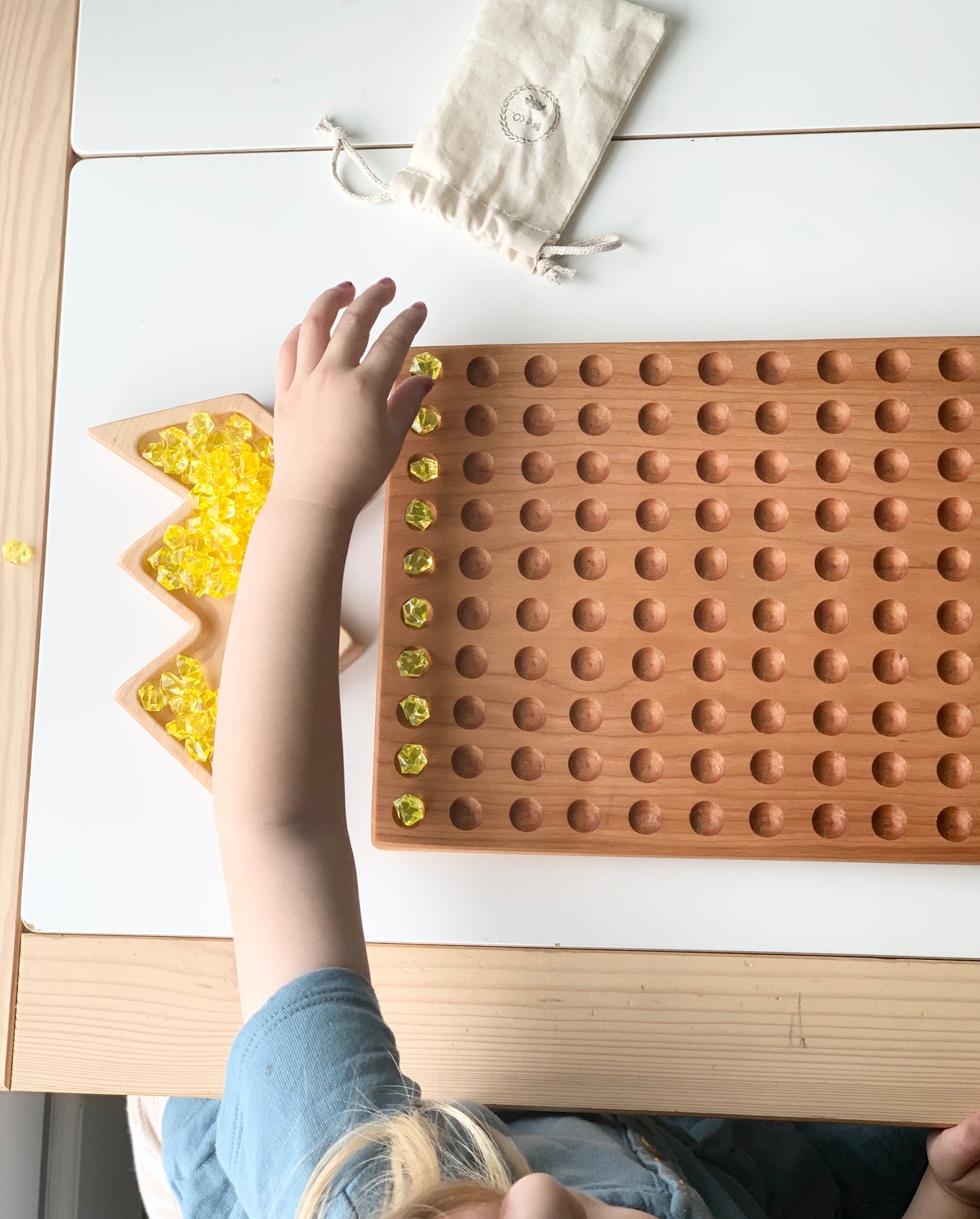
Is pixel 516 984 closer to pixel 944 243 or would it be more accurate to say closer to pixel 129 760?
pixel 129 760

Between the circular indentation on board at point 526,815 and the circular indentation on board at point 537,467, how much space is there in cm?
19

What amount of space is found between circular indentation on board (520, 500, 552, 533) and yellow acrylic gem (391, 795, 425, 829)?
6.9 inches

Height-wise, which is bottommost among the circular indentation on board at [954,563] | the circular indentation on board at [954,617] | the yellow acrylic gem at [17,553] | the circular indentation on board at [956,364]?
the circular indentation on board at [954,617]

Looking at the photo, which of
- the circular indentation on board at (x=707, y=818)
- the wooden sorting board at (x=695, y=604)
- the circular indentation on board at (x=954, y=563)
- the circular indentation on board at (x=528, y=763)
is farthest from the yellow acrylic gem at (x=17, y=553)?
the circular indentation on board at (x=954, y=563)

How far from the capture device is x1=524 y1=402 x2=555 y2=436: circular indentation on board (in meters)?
0.62

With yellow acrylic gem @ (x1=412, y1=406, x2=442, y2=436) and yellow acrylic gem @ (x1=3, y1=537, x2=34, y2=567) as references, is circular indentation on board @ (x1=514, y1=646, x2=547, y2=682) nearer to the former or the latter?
yellow acrylic gem @ (x1=412, y1=406, x2=442, y2=436)

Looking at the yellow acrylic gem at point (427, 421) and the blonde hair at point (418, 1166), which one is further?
the yellow acrylic gem at point (427, 421)

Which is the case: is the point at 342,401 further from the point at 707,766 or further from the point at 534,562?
the point at 707,766

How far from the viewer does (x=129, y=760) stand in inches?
24.9

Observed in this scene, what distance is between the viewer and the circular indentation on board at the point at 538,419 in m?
0.62

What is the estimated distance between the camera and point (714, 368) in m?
0.61

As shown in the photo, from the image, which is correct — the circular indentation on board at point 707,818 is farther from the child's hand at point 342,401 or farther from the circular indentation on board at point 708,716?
the child's hand at point 342,401

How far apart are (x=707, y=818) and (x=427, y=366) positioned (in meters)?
0.32

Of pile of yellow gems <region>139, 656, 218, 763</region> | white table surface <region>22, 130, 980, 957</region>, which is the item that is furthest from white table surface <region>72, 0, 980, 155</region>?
→ pile of yellow gems <region>139, 656, 218, 763</region>
